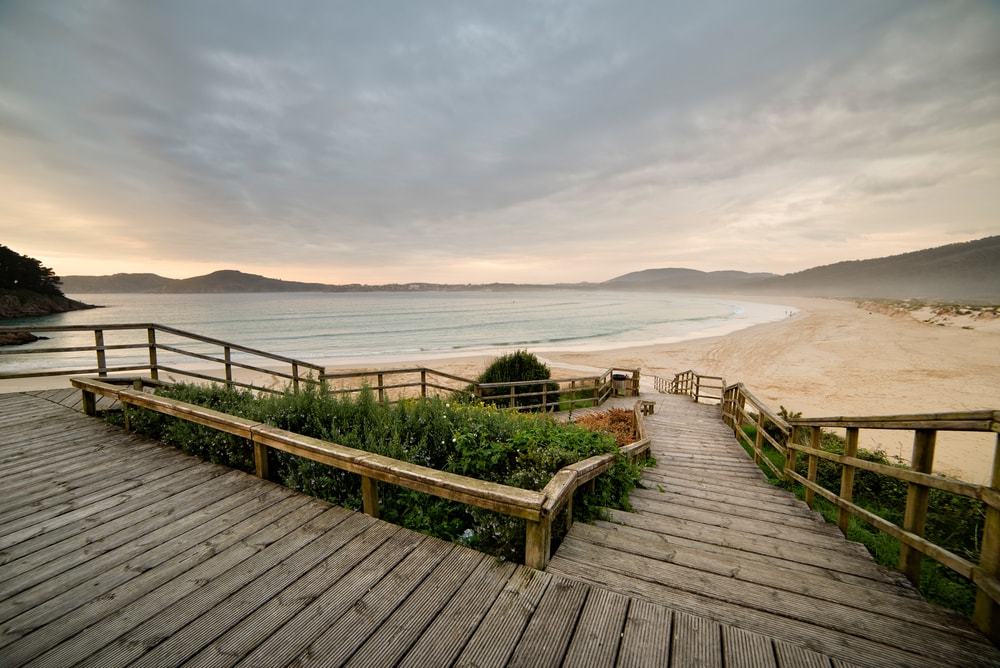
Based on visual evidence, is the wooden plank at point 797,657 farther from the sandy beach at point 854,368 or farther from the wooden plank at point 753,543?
the sandy beach at point 854,368

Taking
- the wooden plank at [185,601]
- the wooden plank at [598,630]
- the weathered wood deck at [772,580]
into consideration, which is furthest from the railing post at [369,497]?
the wooden plank at [598,630]

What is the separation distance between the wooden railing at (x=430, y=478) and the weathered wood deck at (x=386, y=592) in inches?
8.2

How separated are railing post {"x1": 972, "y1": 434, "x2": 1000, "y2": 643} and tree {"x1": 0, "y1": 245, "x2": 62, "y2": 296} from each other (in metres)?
85.0

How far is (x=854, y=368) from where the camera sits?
23156 mm

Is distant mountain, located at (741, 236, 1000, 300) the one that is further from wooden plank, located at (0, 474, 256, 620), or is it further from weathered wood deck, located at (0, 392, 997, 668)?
wooden plank, located at (0, 474, 256, 620)

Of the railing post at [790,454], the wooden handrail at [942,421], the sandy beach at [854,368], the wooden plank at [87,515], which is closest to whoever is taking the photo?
the wooden handrail at [942,421]

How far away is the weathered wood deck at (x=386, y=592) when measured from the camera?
1.89m

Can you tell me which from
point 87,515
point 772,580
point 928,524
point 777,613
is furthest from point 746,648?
point 928,524

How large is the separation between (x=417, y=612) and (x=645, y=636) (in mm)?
1198

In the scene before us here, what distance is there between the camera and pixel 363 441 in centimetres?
398

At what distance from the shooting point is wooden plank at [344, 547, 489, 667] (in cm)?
185

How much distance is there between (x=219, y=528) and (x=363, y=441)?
133 cm

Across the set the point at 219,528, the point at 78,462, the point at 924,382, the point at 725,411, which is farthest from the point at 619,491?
the point at 924,382

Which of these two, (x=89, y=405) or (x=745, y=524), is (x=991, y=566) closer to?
(x=745, y=524)
